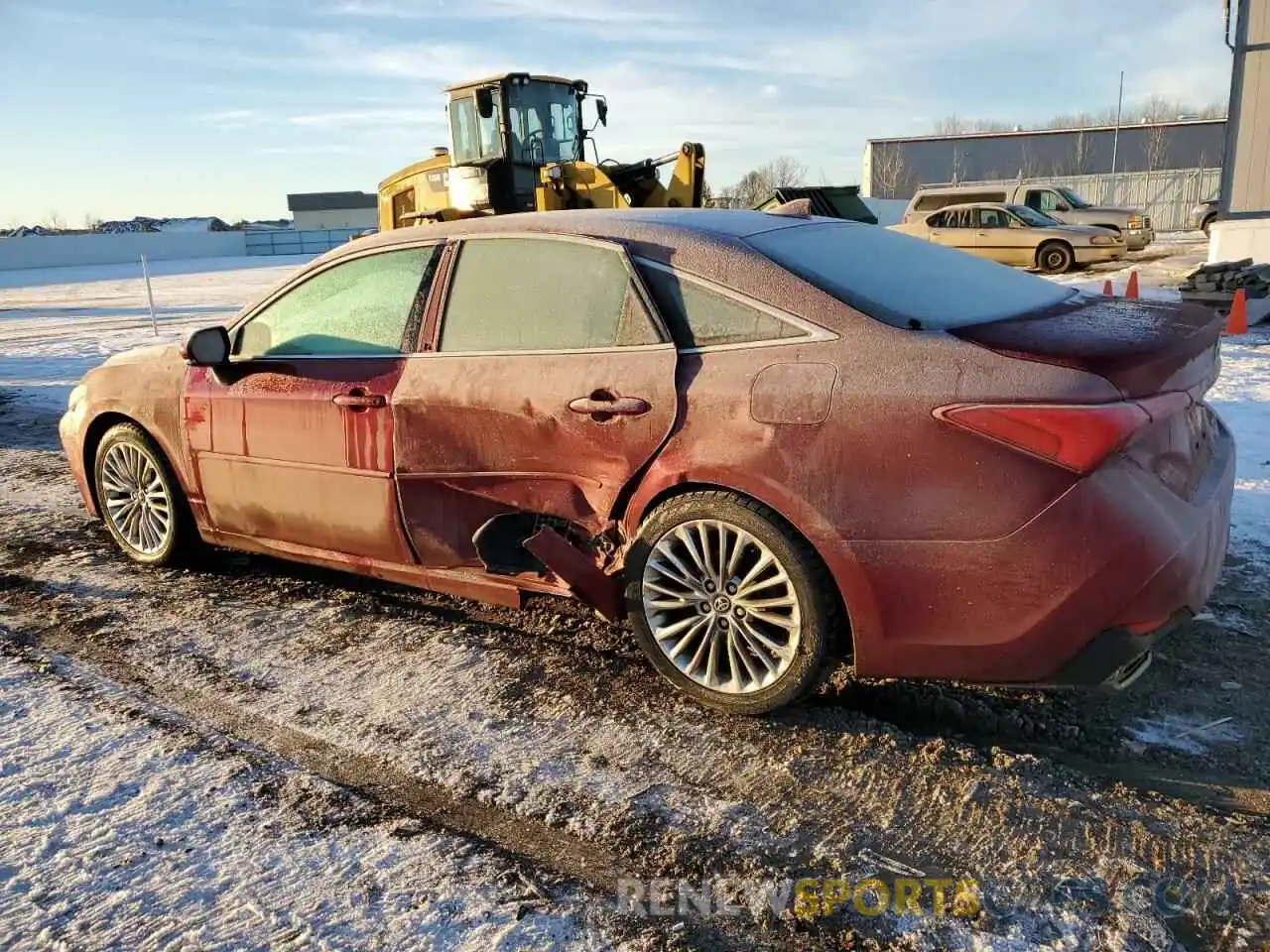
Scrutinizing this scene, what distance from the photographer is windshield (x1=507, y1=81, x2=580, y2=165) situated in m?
14.1

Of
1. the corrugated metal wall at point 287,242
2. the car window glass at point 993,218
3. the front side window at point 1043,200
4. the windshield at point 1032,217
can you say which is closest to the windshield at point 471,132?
the car window glass at point 993,218

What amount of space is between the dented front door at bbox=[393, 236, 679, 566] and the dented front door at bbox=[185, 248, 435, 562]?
6.1 inches

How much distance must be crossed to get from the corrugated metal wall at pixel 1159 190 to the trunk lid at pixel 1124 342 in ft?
165

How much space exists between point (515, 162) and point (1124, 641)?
1288 centimetres

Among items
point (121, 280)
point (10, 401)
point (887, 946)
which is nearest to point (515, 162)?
point (10, 401)

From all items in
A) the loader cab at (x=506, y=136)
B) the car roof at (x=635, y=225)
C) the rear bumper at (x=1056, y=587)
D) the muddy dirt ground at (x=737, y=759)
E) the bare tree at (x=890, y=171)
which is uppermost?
the bare tree at (x=890, y=171)

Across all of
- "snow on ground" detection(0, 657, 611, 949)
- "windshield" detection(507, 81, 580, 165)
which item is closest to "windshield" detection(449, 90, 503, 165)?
"windshield" detection(507, 81, 580, 165)

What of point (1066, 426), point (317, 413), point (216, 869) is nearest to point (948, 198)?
point (317, 413)

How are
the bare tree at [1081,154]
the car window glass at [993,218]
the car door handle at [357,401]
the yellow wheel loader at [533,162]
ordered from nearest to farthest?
the car door handle at [357,401] → the yellow wheel loader at [533,162] → the car window glass at [993,218] → the bare tree at [1081,154]

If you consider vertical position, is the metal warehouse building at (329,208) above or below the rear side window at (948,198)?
above

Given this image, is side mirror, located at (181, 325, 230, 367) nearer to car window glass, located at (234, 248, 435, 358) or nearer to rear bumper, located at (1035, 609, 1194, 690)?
car window glass, located at (234, 248, 435, 358)

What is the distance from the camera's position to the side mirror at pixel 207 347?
419 centimetres

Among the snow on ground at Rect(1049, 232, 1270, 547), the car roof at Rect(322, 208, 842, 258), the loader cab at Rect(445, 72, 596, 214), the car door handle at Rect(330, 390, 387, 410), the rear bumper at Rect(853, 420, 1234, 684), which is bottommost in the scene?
the snow on ground at Rect(1049, 232, 1270, 547)

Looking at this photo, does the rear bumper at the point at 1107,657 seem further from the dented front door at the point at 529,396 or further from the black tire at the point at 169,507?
the black tire at the point at 169,507
